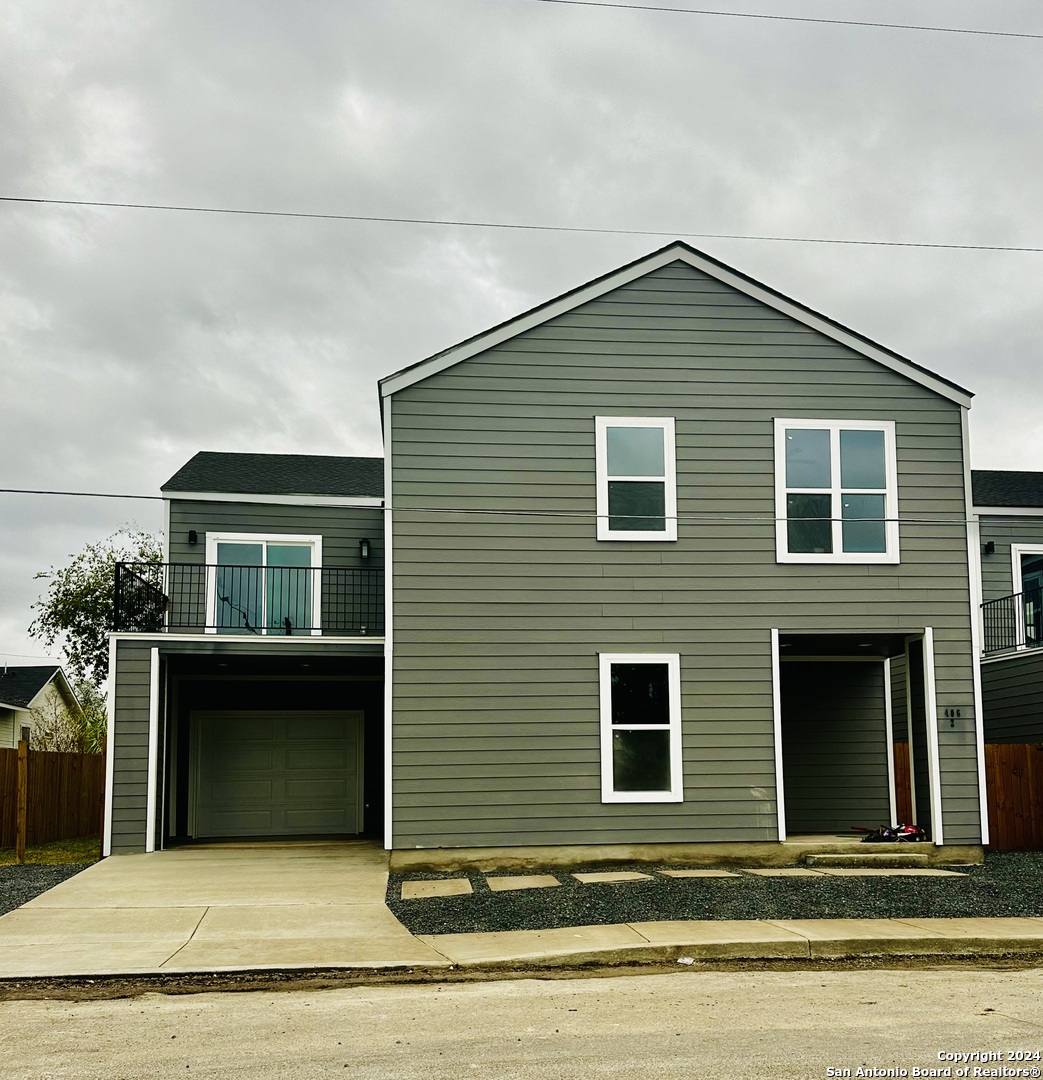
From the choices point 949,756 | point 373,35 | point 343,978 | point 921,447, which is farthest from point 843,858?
point 373,35

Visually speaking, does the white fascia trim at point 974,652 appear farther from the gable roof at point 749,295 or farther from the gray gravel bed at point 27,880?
the gray gravel bed at point 27,880

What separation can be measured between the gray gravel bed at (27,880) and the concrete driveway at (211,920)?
8.3 inches

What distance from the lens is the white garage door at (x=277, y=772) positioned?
19.2 metres

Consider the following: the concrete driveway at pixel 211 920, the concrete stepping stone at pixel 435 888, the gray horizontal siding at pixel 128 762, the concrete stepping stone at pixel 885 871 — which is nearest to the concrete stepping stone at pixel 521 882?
the concrete stepping stone at pixel 435 888

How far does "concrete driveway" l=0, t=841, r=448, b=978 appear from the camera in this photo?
29.0ft

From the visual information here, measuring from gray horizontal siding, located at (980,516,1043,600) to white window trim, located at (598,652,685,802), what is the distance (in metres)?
8.95

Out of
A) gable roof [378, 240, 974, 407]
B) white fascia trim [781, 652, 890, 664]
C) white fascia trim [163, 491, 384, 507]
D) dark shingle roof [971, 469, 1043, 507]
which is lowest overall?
white fascia trim [781, 652, 890, 664]

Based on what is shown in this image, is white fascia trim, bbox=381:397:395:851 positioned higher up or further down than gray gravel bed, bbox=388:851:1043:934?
higher up

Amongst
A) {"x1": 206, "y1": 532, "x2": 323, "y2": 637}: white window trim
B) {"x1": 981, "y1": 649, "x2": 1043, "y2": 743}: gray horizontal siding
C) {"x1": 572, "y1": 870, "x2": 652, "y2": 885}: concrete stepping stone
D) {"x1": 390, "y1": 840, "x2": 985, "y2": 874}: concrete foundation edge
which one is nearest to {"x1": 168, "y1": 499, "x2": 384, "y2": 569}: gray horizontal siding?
{"x1": 206, "y1": 532, "x2": 323, "y2": 637}: white window trim

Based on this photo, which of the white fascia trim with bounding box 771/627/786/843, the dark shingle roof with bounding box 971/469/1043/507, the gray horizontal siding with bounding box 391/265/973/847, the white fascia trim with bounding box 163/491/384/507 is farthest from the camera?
the dark shingle roof with bounding box 971/469/1043/507

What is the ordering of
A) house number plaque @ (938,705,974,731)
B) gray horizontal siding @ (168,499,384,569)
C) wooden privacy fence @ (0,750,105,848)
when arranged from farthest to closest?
gray horizontal siding @ (168,499,384,569) < wooden privacy fence @ (0,750,105,848) < house number plaque @ (938,705,974,731)

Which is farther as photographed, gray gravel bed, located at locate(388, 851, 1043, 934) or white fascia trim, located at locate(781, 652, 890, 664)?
white fascia trim, located at locate(781, 652, 890, 664)

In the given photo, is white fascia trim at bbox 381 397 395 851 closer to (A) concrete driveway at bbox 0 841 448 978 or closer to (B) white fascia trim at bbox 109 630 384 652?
(A) concrete driveway at bbox 0 841 448 978

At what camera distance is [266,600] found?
Result: 18.7 meters
